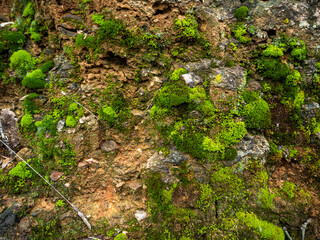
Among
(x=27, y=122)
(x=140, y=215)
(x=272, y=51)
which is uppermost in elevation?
(x=272, y=51)

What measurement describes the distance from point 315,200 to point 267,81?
134 inches

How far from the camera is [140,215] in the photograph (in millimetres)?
4145

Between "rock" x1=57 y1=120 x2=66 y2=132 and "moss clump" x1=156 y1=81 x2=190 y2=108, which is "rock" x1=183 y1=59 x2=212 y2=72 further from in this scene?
"rock" x1=57 y1=120 x2=66 y2=132

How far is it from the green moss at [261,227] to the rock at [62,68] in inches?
228

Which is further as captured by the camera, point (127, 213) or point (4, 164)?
point (4, 164)

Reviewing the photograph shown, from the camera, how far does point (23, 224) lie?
4.00 m

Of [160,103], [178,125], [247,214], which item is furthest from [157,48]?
[247,214]

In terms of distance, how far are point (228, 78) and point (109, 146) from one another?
386 centimetres

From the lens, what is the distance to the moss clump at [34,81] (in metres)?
4.99

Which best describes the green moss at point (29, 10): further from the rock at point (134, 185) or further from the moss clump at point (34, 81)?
the rock at point (134, 185)

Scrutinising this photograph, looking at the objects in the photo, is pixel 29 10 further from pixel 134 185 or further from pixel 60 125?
pixel 134 185

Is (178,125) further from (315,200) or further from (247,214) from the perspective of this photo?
(315,200)

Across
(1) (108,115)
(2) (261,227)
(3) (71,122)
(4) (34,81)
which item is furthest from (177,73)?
(2) (261,227)

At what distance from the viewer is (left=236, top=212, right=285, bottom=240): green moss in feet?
13.1
